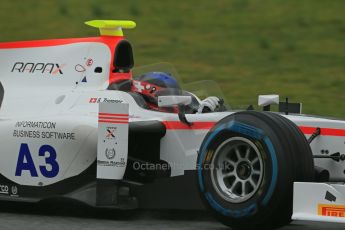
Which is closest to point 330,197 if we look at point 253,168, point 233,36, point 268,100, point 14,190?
point 253,168

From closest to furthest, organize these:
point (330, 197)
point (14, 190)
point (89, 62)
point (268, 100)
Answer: point (330, 197)
point (268, 100)
point (14, 190)
point (89, 62)

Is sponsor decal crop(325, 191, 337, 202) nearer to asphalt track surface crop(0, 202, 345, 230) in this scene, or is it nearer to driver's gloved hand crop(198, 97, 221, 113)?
asphalt track surface crop(0, 202, 345, 230)

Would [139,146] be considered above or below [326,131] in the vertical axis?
below

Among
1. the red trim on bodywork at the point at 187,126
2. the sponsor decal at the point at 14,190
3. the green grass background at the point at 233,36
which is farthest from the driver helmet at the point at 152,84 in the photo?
the green grass background at the point at 233,36

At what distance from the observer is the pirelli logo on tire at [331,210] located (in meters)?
6.76

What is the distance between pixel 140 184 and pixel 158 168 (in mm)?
201

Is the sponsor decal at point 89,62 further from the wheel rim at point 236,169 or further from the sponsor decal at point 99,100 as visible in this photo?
the wheel rim at point 236,169

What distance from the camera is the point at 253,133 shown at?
7.10 meters

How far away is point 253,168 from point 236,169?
175 millimetres

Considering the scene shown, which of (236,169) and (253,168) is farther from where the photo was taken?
(236,169)

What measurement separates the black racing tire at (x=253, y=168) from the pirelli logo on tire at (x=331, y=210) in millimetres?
253

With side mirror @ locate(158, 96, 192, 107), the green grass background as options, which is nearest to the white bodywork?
side mirror @ locate(158, 96, 192, 107)

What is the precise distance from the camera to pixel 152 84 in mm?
8828

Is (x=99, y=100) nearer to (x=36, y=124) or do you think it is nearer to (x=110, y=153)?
(x=36, y=124)
